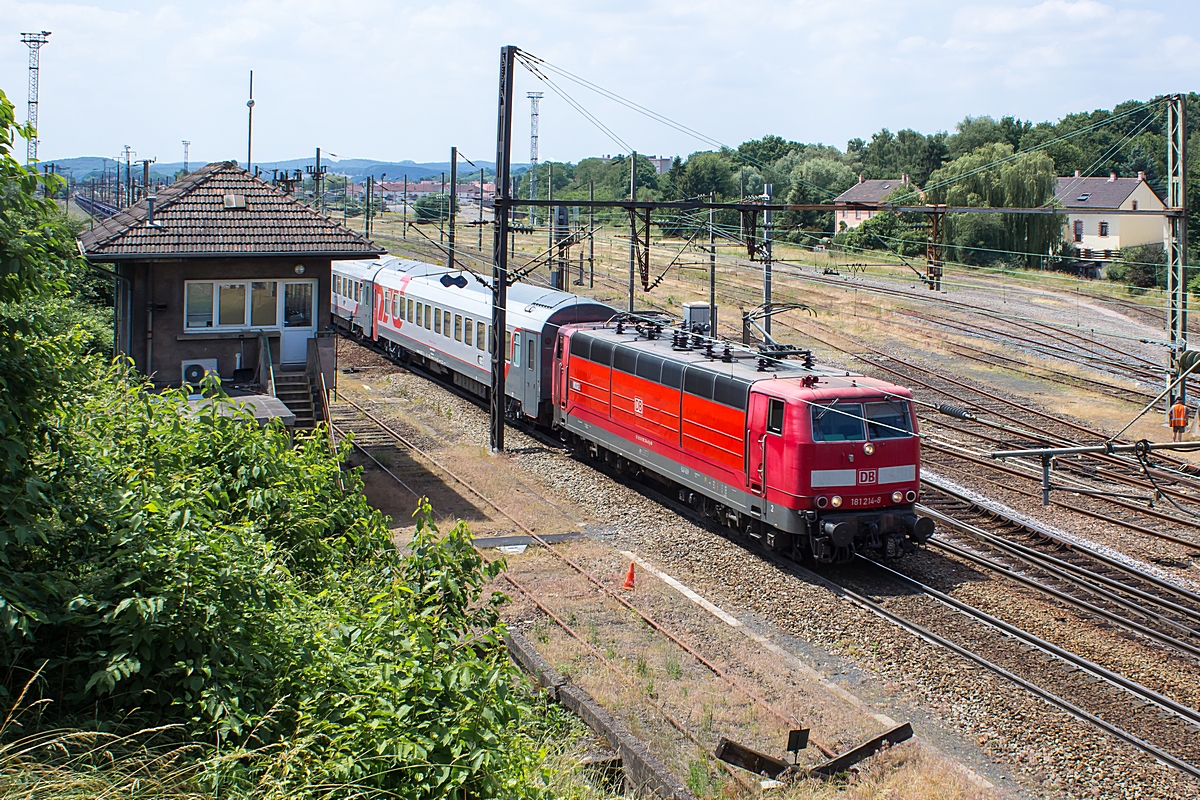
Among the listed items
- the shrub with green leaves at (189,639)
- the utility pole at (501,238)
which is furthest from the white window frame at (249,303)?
the shrub with green leaves at (189,639)

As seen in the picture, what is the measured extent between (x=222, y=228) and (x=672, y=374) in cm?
864

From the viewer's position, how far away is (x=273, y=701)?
637 centimetres

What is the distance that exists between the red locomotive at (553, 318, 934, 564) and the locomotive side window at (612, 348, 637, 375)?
0.17 feet

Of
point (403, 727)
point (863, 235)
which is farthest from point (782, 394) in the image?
point (863, 235)

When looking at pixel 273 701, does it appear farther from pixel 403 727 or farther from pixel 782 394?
pixel 782 394

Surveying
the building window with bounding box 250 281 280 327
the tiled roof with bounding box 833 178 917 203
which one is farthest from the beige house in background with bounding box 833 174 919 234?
the building window with bounding box 250 281 280 327

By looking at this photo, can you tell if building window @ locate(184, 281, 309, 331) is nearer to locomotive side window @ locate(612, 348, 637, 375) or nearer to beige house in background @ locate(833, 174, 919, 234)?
locomotive side window @ locate(612, 348, 637, 375)

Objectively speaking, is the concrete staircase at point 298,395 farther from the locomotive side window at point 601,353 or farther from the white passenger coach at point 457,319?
the locomotive side window at point 601,353

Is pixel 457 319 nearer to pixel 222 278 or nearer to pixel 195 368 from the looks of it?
pixel 222 278

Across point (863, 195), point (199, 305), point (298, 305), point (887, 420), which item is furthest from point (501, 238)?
point (863, 195)

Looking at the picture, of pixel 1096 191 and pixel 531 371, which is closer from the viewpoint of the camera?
pixel 531 371

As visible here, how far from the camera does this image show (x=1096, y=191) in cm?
6994

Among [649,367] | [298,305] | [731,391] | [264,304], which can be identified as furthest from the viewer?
[298,305]

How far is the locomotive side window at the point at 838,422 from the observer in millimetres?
14758
